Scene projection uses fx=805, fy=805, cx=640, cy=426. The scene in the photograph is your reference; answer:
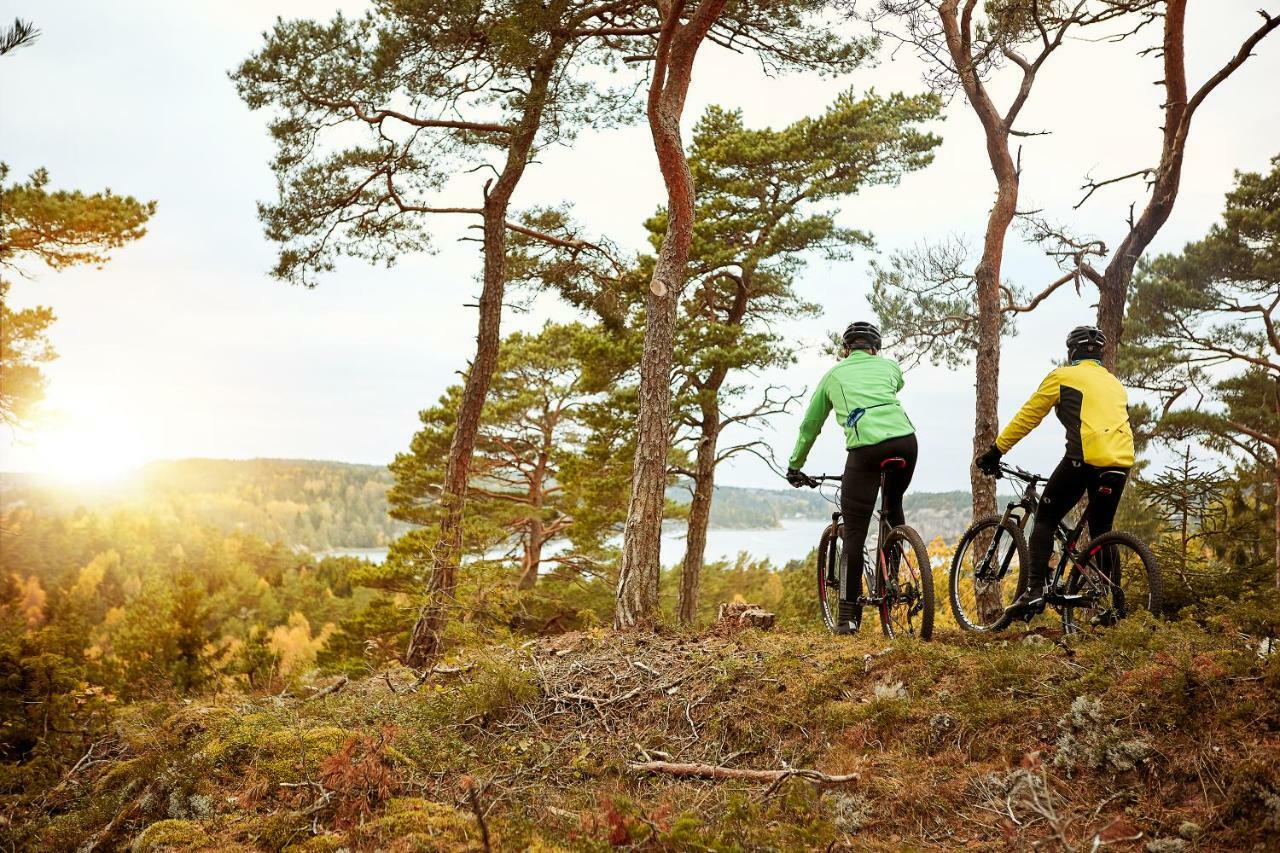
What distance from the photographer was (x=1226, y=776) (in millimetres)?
2768

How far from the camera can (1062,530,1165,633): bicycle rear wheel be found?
4621mm

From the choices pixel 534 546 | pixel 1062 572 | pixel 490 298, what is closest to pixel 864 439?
pixel 1062 572

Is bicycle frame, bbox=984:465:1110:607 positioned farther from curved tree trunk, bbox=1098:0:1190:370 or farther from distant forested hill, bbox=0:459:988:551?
distant forested hill, bbox=0:459:988:551

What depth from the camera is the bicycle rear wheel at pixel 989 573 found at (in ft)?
16.5

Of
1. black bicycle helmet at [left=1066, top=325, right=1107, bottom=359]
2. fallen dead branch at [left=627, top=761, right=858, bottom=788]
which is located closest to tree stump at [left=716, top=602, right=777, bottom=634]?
fallen dead branch at [left=627, top=761, right=858, bottom=788]

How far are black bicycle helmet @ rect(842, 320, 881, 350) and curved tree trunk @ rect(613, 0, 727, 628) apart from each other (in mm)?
2395

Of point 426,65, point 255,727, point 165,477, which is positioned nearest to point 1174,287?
point 426,65

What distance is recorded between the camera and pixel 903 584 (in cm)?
523

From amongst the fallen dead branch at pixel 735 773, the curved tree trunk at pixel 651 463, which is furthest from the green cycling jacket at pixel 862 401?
the fallen dead branch at pixel 735 773

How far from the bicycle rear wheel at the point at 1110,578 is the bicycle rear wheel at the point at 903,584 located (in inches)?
32.6

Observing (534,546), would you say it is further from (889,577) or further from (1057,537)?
(1057,537)

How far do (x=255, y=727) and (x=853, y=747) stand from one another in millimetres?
3227

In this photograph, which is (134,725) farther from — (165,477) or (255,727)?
(165,477)

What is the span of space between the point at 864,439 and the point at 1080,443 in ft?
4.03
